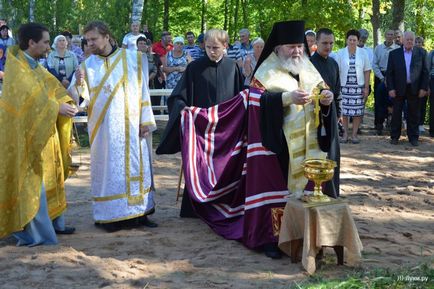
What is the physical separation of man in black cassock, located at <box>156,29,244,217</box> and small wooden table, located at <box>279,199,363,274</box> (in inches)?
75.4

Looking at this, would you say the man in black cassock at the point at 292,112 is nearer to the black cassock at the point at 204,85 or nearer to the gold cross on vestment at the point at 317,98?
the gold cross on vestment at the point at 317,98

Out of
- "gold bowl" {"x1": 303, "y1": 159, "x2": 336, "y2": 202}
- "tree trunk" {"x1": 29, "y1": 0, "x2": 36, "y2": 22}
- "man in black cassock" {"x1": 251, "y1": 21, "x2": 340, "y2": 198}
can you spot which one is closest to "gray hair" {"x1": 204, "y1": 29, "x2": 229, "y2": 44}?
"man in black cassock" {"x1": 251, "y1": 21, "x2": 340, "y2": 198}

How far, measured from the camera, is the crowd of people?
19.3 feet

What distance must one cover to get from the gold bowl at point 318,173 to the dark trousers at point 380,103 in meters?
8.79

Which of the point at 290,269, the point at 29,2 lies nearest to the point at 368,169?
the point at 290,269

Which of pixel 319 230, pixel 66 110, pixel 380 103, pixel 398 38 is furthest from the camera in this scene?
pixel 398 38

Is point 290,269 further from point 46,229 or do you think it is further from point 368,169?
point 368,169

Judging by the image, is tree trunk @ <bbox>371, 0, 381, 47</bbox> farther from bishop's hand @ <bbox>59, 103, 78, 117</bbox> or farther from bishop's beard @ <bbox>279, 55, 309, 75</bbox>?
bishop's hand @ <bbox>59, 103, 78, 117</bbox>

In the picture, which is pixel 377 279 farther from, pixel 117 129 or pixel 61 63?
pixel 61 63

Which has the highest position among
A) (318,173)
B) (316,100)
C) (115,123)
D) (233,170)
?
(316,100)

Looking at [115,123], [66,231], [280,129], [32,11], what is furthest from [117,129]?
[32,11]

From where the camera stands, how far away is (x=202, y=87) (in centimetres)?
718

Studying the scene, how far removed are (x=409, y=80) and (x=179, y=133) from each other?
6.84 metres

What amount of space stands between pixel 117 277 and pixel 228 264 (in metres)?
0.98
